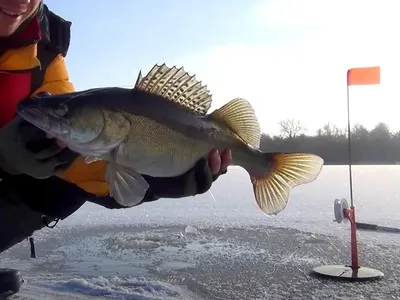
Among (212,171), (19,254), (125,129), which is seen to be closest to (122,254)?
(19,254)

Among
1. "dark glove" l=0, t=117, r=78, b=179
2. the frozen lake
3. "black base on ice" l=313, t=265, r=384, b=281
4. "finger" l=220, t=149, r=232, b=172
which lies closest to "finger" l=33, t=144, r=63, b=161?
"dark glove" l=0, t=117, r=78, b=179

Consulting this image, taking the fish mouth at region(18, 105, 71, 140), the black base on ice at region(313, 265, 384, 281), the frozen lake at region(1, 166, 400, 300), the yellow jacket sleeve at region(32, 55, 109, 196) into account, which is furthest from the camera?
the black base on ice at region(313, 265, 384, 281)

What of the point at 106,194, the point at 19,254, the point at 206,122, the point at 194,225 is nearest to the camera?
the point at 206,122

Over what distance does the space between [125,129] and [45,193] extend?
50.4 inches

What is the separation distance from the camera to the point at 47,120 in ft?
6.01

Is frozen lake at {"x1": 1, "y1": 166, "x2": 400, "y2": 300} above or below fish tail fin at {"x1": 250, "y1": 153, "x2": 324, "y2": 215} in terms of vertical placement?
below

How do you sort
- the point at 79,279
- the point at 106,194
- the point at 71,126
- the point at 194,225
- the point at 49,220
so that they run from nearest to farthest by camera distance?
the point at 71,126 < the point at 106,194 < the point at 49,220 < the point at 79,279 < the point at 194,225

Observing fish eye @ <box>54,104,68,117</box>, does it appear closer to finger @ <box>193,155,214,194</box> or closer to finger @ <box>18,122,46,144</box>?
finger @ <box>18,122,46,144</box>

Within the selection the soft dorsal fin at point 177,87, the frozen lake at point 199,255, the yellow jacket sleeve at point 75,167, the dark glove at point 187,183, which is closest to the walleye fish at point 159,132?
the soft dorsal fin at point 177,87

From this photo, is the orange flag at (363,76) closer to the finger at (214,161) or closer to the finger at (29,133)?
the finger at (214,161)

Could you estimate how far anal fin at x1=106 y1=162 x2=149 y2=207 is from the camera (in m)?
1.95

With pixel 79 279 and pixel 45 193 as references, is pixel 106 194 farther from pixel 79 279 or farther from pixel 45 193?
pixel 79 279

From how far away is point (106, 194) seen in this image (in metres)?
2.90

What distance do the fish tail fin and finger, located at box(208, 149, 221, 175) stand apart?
169 mm
